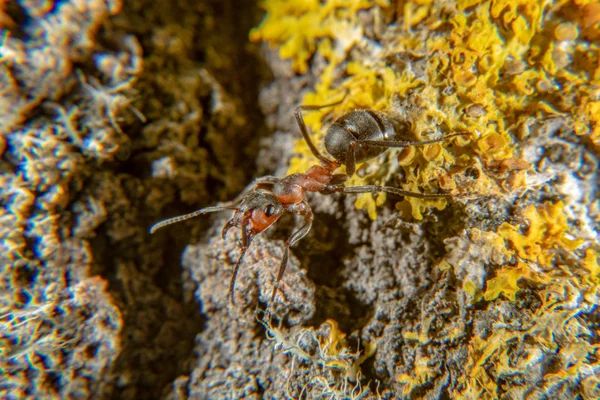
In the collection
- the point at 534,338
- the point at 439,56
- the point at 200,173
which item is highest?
the point at 439,56

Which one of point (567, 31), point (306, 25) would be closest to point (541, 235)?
point (567, 31)

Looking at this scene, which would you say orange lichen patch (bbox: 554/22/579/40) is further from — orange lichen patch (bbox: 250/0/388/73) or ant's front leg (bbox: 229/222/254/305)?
ant's front leg (bbox: 229/222/254/305)

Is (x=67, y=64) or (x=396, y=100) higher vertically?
(x=67, y=64)

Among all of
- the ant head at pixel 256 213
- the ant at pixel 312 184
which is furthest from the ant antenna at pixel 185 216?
the ant head at pixel 256 213

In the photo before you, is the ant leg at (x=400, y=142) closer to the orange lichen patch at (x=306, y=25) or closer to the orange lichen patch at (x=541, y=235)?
the orange lichen patch at (x=541, y=235)

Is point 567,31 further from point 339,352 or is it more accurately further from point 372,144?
point 339,352

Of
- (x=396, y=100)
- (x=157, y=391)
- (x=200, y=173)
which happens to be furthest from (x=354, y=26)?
(x=157, y=391)

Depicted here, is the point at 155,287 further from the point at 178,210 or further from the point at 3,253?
the point at 3,253
